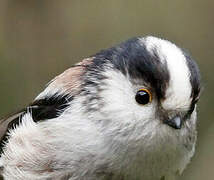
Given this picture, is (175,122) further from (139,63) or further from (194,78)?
(139,63)

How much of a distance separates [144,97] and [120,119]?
0.93 ft

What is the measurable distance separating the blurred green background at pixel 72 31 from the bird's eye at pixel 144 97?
3.29 metres

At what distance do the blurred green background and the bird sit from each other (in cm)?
267

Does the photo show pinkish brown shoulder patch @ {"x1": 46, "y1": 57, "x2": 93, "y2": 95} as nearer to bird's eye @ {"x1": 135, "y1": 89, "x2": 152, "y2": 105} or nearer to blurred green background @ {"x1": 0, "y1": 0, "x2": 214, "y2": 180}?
bird's eye @ {"x1": 135, "y1": 89, "x2": 152, "y2": 105}

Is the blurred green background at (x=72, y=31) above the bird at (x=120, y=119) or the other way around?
above

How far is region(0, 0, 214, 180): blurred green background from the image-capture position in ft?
26.8

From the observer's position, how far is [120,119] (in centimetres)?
495

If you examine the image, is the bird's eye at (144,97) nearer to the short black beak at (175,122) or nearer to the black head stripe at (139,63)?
the black head stripe at (139,63)

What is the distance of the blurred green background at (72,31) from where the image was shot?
26.8 ft

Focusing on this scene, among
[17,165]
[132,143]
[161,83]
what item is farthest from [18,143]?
[161,83]

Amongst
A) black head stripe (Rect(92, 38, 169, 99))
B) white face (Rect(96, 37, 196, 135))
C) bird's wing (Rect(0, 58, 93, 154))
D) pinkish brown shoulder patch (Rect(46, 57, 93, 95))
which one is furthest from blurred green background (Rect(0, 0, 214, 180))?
white face (Rect(96, 37, 196, 135))

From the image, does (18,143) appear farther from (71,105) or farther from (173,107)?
(173,107)

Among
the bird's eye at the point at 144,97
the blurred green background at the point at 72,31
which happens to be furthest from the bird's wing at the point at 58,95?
the blurred green background at the point at 72,31

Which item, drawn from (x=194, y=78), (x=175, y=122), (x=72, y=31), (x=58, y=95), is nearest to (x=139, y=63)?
(x=194, y=78)
